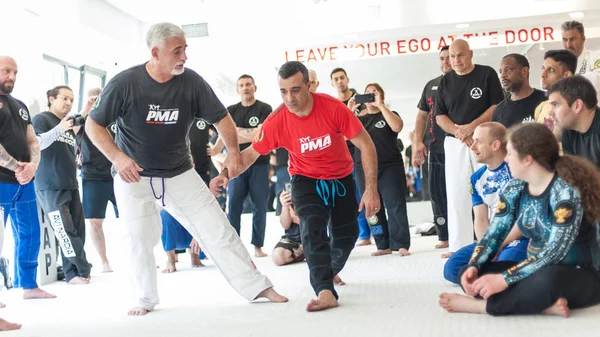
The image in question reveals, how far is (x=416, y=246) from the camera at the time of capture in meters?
6.40

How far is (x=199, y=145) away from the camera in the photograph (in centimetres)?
609

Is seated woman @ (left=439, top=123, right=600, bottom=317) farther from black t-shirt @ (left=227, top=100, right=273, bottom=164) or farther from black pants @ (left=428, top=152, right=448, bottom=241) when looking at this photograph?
black t-shirt @ (left=227, top=100, right=273, bottom=164)

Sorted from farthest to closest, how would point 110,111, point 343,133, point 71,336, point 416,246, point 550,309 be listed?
point 416,246, point 343,133, point 110,111, point 71,336, point 550,309

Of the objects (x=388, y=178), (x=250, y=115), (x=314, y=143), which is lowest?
(x=388, y=178)

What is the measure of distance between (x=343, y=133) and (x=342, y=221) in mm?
453

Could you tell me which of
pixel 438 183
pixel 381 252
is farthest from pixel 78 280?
pixel 438 183

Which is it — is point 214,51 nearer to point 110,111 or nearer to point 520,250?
point 110,111

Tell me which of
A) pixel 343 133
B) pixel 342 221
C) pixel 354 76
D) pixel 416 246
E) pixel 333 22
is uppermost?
pixel 333 22

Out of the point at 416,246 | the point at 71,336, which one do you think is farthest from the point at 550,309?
the point at 416,246

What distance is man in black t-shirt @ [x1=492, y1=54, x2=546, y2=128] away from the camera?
438 cm

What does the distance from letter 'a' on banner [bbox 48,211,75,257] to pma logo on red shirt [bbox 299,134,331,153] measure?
2445 mm

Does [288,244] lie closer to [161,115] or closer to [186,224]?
[186,224]

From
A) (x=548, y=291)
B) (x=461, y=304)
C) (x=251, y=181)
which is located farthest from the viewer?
(x=251, y=181)

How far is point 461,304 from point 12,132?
285 cm
